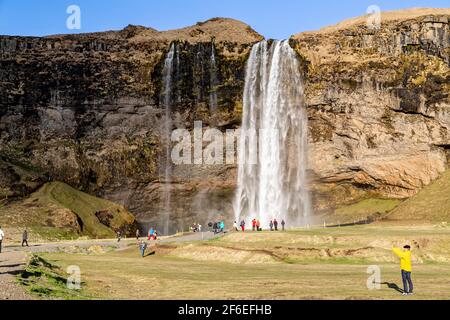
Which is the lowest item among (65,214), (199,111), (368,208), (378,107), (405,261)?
(405,261)

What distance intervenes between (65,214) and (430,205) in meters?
45.4

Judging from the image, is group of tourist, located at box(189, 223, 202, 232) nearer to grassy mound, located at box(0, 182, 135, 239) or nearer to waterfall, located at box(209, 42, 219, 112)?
grassy mound, located at box(0, 182, 135, 239)

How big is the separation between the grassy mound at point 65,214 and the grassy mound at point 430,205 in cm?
3582

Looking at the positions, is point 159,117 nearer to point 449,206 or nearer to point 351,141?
point 351,141

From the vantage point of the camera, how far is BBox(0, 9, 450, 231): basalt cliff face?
3282 inches

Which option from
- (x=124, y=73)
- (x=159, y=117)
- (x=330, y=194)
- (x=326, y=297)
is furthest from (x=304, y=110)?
(x=326, y=297)

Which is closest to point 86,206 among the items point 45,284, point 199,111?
point 199,111

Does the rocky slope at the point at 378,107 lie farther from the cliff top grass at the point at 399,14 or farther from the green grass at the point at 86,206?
the green grass at the point at 86,206

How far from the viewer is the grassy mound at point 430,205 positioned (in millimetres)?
71312

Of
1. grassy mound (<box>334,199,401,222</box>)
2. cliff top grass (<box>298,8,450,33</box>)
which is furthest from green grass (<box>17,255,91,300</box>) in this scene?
cliff top grass (<box>298,8,450,33</box>)

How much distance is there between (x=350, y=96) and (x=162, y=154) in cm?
2822

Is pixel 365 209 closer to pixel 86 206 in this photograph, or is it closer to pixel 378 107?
pixel 378 107

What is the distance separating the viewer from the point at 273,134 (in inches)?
3386

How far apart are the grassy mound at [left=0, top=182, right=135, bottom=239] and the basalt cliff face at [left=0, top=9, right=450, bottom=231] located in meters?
3.05
